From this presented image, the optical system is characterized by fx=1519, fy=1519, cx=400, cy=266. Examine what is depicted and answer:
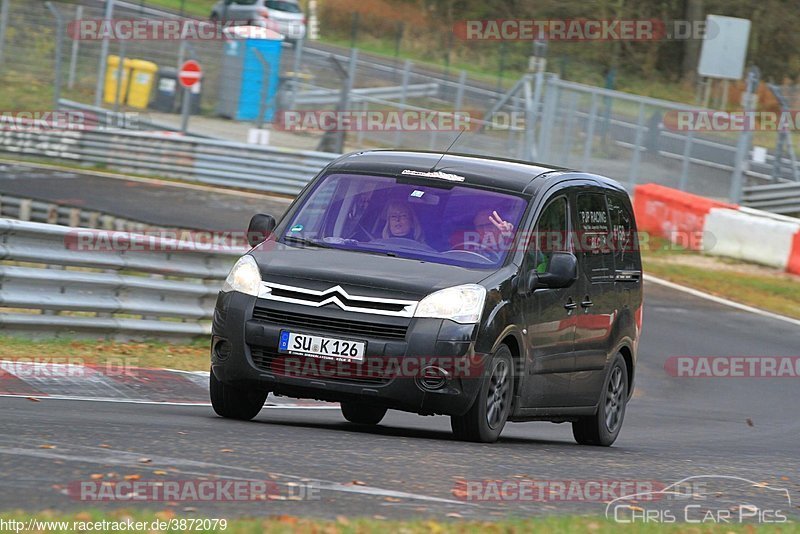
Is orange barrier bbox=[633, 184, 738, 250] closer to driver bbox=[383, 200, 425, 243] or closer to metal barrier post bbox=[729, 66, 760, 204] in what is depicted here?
metal barrier post bbox=[729, 66, 760, 204]

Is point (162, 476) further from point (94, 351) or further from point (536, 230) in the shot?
point (94, 351)

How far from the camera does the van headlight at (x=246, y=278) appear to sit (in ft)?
29.5

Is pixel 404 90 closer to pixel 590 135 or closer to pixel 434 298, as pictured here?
pixel 590 135

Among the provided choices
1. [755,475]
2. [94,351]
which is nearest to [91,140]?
[94,351]

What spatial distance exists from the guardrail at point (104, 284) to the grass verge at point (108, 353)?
116 mm

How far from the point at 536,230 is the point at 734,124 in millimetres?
20608

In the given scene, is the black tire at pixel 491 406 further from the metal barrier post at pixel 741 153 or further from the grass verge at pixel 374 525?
the metal barrier post at pixel 741 153

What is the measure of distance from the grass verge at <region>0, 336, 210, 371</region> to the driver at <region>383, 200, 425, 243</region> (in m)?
3.14

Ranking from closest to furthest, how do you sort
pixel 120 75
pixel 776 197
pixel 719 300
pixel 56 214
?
pixel 719 300 → pixel 56 214 → pixel 776 197 → pixel 120 75

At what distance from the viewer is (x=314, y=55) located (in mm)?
33062

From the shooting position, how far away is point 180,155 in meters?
30.3

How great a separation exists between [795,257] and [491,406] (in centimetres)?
1585

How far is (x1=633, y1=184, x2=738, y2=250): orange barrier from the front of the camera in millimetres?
26016

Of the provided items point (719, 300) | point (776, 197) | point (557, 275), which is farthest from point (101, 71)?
point (557, 275)
